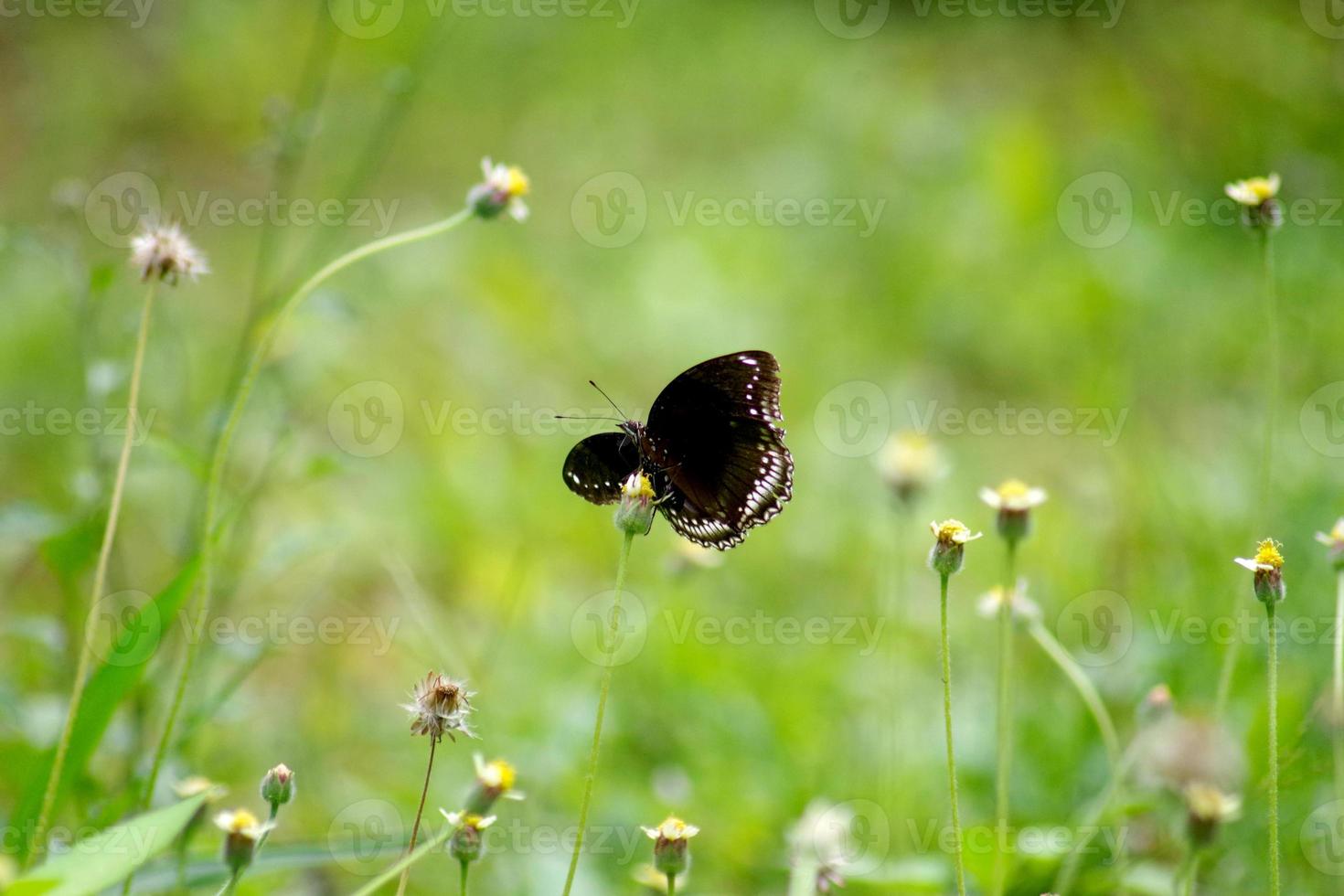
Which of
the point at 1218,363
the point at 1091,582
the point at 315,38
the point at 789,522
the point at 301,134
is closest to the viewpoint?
the point at 301,134

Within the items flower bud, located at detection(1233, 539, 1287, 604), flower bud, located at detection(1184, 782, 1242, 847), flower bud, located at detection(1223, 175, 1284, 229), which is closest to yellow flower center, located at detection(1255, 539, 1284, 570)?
flower bud, located at detection(1233, 539, 1287, 604)

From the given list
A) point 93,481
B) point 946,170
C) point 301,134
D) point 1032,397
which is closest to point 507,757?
Result: point 93,481

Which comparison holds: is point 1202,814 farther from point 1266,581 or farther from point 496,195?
point 496,195

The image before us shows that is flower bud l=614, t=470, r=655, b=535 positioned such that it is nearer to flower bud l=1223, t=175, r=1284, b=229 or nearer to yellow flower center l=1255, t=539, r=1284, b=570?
yellow flower center l=1255, t=539, r=1284, b=570

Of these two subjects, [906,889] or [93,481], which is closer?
[906,889]

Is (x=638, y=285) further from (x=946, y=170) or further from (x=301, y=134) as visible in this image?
(x=301, y=134)

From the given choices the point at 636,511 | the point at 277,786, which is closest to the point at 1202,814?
the point at 636,511

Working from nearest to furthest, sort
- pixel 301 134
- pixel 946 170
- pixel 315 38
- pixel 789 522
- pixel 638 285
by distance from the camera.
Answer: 1. pixel 301 134
2. pixel 789 522
3. pixel 638 285
4. pixel 946 170
5. pixel 315 38

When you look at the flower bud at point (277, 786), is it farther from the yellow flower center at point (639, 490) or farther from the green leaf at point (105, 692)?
the yellow flower center at point (639, 490)
